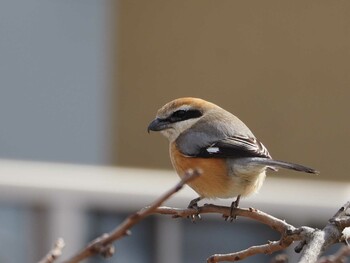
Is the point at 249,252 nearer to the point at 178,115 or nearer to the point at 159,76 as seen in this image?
the point at 178,115

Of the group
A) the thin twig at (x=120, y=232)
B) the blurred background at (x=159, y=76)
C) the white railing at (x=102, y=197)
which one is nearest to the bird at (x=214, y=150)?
the thin twig at (x=120, y=232)

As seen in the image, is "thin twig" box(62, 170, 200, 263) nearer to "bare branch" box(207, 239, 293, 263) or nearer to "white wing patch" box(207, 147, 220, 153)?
"bare branch" box(207, 239, 293, 263)

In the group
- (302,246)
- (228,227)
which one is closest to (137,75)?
(228,227)

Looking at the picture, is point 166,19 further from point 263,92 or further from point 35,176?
point 35,176

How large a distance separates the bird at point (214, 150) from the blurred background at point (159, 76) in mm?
6138

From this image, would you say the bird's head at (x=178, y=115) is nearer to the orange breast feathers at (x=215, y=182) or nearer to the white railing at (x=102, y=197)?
the orange breast feathers at (x=215, y=182)

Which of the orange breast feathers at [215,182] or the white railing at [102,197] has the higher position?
the orange breast feathers at [215,182]

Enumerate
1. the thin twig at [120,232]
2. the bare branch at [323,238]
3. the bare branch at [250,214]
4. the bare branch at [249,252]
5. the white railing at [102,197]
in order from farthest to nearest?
1. the white railing at [102,197]
2. the bare branch at [250,214]
3. the bare branch at [249,252]
4. the bare branch at [323,238]
5. the thin twig at [120,232]

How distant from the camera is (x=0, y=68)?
36.8 feet

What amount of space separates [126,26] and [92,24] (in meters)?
0.36

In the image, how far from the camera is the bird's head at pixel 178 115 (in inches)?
175

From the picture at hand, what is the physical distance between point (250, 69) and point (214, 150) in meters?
6.92

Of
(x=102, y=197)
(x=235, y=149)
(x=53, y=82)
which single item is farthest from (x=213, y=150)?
(x=53, y=82)

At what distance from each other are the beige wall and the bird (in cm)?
652
